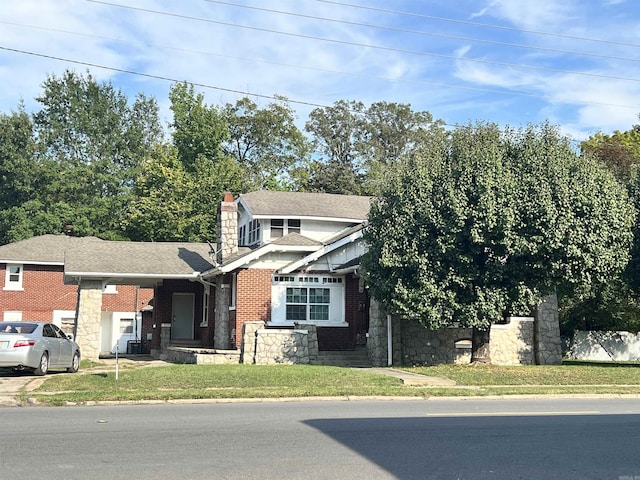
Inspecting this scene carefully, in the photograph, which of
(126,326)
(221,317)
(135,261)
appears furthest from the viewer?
(126,326)

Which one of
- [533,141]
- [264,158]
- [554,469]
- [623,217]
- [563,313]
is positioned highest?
[264,158]

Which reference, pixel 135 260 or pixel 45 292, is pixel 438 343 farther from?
pixel 45 292

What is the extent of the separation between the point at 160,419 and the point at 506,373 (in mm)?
11533

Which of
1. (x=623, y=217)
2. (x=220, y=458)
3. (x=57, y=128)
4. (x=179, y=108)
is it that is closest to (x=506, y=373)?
(x=623, y=217)

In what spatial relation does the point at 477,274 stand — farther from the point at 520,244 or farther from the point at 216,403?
the point at 216,403

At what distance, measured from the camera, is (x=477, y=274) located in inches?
823

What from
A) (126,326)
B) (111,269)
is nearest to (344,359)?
(111,269)

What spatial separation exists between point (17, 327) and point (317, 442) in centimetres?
1247

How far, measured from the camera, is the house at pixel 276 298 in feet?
79.0

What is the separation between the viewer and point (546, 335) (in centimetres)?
2422

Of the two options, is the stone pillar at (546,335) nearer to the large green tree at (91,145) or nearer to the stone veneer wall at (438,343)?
the stone veneer wall at (438,343)

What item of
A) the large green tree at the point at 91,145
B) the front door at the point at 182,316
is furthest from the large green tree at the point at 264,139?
the front door at the point at 182,316

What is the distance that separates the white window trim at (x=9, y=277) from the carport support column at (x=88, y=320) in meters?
15.9

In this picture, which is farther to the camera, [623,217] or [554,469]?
[623,217]
